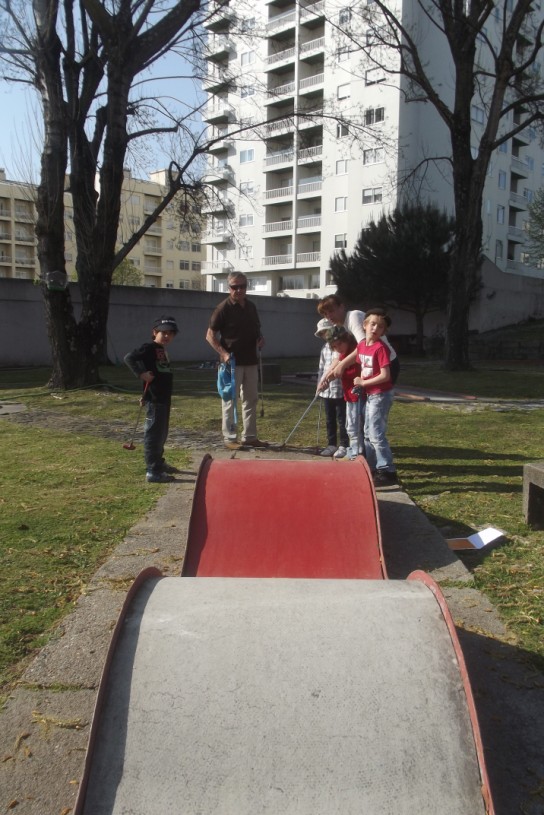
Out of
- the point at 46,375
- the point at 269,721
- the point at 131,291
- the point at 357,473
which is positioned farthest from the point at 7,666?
the point at 131,291

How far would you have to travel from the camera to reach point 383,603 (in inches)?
106

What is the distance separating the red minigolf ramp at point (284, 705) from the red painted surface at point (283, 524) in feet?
3.52

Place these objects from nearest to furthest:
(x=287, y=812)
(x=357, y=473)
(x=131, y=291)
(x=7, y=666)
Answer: (x=287, y=812), (x=7, y=666), (x=357, y=473), (x=131, y=291)

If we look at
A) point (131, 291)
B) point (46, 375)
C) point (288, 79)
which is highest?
point (288, 79)

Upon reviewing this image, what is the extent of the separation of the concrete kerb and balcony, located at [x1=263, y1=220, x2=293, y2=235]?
61551 mm

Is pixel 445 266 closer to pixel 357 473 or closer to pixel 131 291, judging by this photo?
pixel 131 291

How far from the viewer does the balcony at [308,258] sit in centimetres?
6128

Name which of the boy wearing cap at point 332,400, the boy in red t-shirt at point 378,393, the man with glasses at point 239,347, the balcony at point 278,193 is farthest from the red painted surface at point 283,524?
the balcony at point 278,193

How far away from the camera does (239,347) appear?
8.24m

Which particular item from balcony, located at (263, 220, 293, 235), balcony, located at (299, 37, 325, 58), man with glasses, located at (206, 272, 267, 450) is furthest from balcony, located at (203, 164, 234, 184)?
balcony, located at (299, 37, 325, 58)

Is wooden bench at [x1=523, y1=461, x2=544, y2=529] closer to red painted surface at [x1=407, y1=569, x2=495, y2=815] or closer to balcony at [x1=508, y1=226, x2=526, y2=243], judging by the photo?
Result: red painted surface at [x1=407, y1=569, x2=495, y2=815]

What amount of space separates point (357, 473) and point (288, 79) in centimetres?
6674

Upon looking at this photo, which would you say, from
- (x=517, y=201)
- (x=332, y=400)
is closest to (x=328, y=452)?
(x=332, y=400)

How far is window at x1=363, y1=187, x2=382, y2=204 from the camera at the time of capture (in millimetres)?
53344
